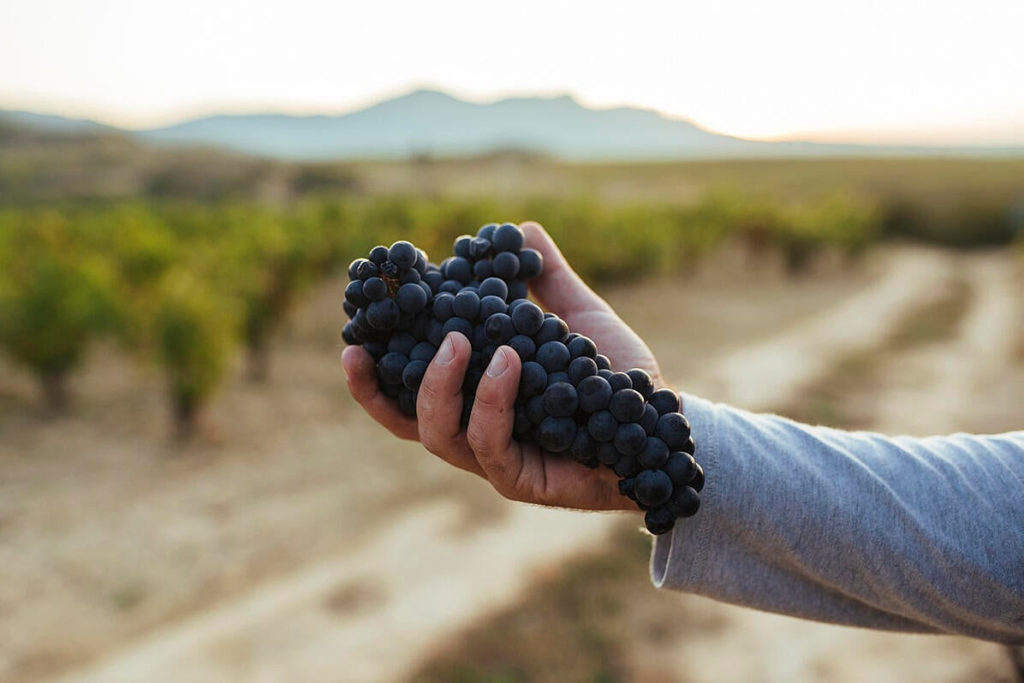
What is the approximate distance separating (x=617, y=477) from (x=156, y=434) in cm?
668

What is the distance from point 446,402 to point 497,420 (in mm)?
127

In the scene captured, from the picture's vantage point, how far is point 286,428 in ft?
24.5

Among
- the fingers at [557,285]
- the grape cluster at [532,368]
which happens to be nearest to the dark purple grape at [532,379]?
the grape cluster at [532,368]

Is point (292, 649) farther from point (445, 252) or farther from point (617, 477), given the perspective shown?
point (445, 252)

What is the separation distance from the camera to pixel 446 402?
1551mm

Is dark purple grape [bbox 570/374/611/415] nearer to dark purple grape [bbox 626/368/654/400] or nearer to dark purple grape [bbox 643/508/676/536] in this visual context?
dark purple grape [bbox 626/368/654/400]

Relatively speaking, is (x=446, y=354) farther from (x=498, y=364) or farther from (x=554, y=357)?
(x=554, y=357)

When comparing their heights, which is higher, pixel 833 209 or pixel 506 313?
pixel 506 313

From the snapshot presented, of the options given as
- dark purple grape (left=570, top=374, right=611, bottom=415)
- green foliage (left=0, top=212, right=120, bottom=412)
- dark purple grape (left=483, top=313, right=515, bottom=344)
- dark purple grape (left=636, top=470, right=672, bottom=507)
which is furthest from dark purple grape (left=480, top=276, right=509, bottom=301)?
green foliage (left=0, top=212, right=120, bottom=412)

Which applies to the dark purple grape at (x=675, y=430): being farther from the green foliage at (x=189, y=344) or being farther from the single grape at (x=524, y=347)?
the green foliage at (x=189, y=344)

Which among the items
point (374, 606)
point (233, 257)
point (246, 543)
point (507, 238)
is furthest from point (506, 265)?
point (233, 257)

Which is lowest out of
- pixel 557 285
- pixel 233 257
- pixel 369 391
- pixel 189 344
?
pixel 189 344

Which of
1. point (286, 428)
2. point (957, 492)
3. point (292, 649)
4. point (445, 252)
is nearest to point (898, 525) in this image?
point (957, 492)

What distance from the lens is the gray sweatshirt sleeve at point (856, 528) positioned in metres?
1.40
